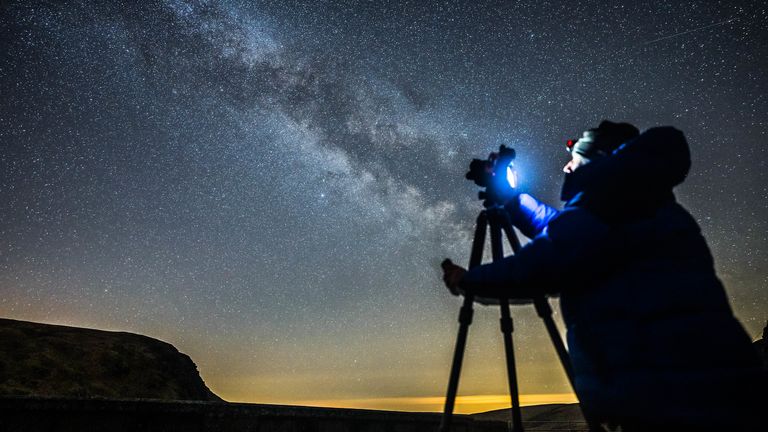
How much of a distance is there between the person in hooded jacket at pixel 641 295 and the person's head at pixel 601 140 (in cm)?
41

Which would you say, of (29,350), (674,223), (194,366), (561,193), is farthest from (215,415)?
(194,366)

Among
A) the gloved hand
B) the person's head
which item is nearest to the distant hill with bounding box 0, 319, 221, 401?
the gloved hand

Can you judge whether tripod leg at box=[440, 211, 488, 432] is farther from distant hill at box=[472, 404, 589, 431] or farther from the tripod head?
distant hill at box=[472, 404, 589, 431]

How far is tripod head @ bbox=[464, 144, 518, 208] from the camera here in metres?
2.53

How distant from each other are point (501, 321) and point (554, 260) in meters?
0.98

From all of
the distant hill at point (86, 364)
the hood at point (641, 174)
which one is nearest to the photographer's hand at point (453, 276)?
the hood at point (641, 174)

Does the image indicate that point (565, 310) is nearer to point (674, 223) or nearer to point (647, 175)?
point (674, 223)

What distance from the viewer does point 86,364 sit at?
12.6 m

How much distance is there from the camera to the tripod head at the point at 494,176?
2.53m

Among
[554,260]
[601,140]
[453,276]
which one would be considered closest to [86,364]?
[453,276]

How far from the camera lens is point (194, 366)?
18516 mm

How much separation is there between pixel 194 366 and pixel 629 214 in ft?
70.9

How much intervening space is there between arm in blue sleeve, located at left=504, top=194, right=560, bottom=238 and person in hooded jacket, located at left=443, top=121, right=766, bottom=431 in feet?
2.44

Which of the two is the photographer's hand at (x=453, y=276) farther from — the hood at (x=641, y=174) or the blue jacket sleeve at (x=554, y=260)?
the hood at (x=641, y=174)
